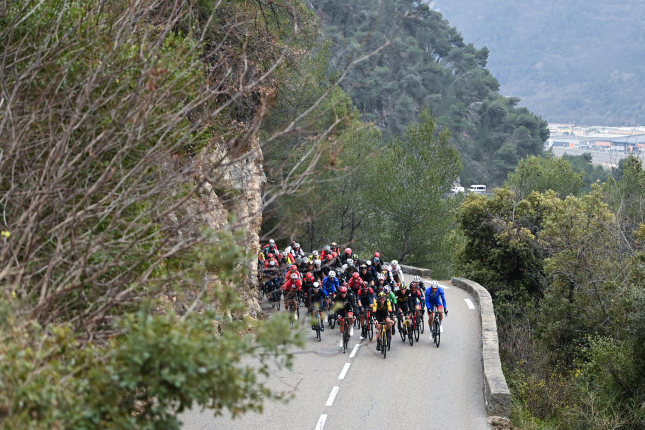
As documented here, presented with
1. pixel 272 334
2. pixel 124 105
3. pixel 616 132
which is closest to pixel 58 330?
pixel 272 334

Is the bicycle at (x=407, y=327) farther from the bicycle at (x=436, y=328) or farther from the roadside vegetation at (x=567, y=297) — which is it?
the roadside vegetation at (x=567, y=297)

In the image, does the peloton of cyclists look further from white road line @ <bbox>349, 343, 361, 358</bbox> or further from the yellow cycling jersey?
white road line @ <bbox>349, 343, 361, 358</bbox>

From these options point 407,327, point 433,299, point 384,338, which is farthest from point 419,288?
point 384,338

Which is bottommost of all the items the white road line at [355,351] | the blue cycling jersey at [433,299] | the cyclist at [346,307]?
the white road line at [355,351]

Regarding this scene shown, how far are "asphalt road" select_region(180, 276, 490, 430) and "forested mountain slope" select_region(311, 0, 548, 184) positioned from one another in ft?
183

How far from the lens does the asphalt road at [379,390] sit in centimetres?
1279

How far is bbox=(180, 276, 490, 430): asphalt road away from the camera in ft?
42.0

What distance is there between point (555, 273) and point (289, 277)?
11.2m

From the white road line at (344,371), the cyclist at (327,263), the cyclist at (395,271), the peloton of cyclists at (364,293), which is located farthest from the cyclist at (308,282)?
the white road line at (344,371)

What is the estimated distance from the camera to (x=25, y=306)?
20.8 feet

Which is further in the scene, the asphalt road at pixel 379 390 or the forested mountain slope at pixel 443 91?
the forested mountain slope at pixel 443 91

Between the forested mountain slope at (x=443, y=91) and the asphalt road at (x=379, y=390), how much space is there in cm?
5564

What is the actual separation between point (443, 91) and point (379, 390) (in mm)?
74526

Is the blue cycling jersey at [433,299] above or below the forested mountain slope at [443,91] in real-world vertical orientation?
below
